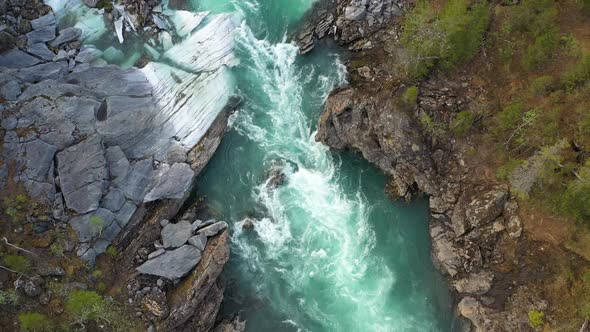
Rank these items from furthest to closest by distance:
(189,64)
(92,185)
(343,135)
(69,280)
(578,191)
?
1. (189,64)
2. (343,135)
3. (92,185)
4. (69,280)
5. (578,191)

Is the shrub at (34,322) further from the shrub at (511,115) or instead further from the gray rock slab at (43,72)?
the shrub at (511,115)

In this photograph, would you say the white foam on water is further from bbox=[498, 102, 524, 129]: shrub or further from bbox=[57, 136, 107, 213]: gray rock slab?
bbox=[498, 102, 524, 129]: shrub

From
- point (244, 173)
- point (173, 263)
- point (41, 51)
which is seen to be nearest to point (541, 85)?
point (244, 173)

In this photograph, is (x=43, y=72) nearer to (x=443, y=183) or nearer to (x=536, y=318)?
(x=443, y=183)

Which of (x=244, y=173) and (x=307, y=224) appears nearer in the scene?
(x=307, y=224)

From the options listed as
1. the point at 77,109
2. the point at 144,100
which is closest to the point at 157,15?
the point at 144,100

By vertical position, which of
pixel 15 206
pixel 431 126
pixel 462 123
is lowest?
pixel 462 123

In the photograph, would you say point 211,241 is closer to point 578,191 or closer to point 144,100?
point 144,100
